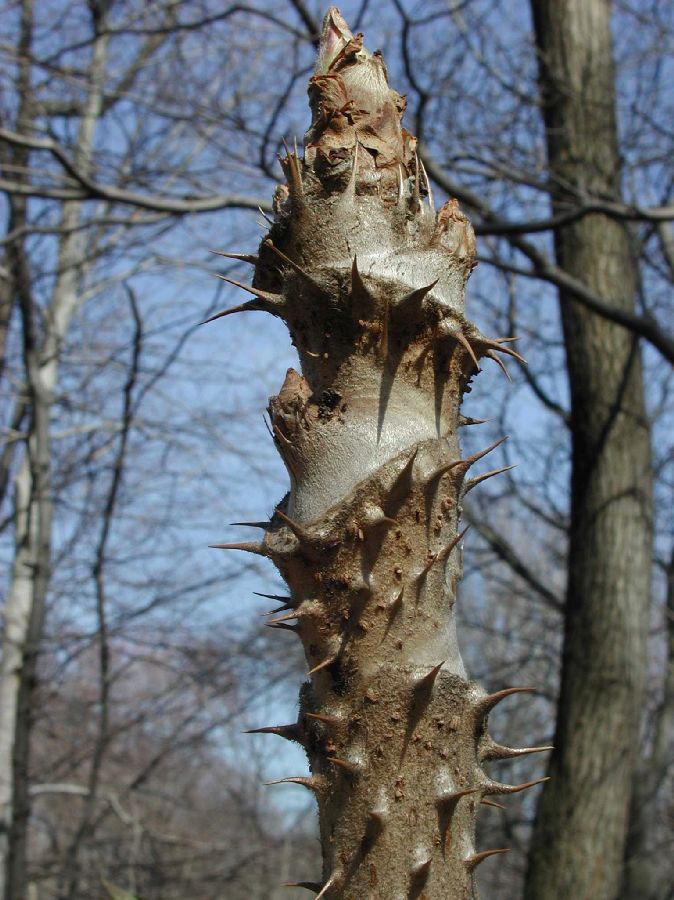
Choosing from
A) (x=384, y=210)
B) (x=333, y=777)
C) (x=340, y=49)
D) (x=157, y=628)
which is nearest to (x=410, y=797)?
(x=333, y=777)

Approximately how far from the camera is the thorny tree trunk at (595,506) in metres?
4.76

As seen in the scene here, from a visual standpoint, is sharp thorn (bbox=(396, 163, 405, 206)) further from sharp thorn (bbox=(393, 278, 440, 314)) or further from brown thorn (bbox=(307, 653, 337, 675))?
brown thorn (bbox=(307, 653, 337, 675))

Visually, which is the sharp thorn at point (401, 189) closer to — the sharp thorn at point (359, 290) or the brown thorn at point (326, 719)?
the sharp thorn at point (359, 290)

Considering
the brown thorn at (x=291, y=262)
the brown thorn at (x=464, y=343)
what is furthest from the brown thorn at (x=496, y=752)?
the brown thorn at (x=291, y=262)

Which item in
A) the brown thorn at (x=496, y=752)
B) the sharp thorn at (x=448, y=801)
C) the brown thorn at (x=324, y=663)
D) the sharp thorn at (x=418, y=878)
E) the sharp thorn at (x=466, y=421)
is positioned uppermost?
the sharp thorn at (x=466, y=421)

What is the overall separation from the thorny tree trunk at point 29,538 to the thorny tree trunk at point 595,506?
266cm

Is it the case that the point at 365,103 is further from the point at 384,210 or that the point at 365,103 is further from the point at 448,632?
the point at 448,632

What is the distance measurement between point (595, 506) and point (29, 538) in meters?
4.00

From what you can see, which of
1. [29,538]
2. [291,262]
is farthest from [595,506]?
[291,262]

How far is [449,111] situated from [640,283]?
1990 millimetres

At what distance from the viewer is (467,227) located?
56.4 inches

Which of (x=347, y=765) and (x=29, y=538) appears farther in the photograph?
(x=29, y=538)

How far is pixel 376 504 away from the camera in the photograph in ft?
3.99

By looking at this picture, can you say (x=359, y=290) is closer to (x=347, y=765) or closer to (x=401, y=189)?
(x=401, y=189)
